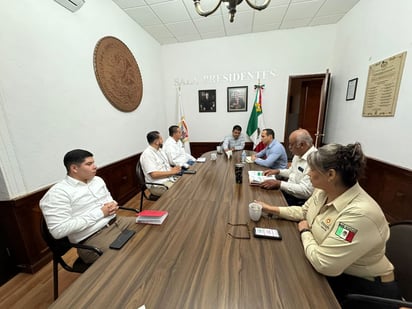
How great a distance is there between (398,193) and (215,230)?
2.33 m

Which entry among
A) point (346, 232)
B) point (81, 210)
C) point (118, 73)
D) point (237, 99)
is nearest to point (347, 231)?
point (346, 232)

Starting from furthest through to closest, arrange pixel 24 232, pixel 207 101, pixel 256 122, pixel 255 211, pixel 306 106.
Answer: pixel 306 106 < pixel 207 101 < pixel 256 122 < pixel 24 232 < pixel 255 211

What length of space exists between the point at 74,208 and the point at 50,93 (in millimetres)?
1369

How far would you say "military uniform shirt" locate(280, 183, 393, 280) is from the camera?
2.38ft

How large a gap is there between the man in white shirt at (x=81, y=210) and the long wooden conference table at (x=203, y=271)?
1.17 ft

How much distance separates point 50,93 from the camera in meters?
1.83

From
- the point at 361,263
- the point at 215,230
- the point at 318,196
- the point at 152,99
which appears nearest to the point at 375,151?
the point at 318,196

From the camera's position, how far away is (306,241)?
→ 2.91 ft

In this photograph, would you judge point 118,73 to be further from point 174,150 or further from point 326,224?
point 326,224

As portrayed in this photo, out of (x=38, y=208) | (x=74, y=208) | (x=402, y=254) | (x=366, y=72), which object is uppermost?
(x=366, y=72)

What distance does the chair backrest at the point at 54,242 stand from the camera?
113 cm

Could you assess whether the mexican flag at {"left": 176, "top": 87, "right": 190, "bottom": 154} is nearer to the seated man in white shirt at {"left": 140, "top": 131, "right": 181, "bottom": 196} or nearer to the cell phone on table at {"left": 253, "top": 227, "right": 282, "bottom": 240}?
the seated man in white shirt at {"left": 140, "top": 131, "right": 181, "bottom": 196}

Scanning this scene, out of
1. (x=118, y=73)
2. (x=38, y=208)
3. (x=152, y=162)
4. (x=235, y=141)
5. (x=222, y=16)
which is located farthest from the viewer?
(x=235, y=141)

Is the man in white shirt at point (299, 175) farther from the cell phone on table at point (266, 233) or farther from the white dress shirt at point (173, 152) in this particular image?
the white dress shirt at point (173, 152)
